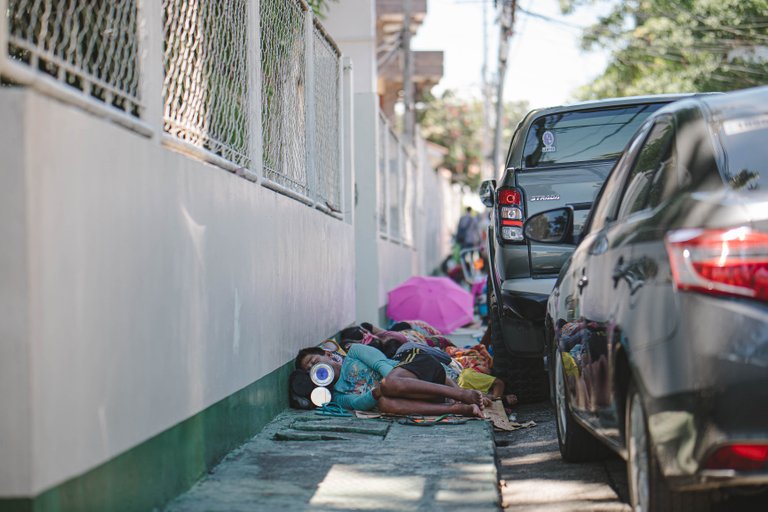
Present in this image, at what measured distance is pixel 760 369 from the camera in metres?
3.49

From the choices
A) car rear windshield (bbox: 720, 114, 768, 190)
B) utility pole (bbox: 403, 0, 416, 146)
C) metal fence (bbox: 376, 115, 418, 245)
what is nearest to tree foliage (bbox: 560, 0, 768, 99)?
utility pole (bbox: 403, 0, 416, 146)

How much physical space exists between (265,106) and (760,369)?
490 cm

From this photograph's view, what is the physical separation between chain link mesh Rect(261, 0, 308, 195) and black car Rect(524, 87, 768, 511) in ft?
11.1

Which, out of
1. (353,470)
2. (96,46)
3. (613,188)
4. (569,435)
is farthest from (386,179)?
(96,46)

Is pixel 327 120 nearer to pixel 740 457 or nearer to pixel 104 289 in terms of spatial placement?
pixel 104 289

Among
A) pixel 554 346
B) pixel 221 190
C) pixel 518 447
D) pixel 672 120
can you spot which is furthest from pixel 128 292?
pixel 518 447

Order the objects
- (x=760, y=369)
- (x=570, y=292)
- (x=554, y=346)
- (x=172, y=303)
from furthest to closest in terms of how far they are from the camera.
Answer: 1. (x=554, y=346)
2. (x=570, y=292)
3. (x=172, y=303)
4. (x=760, y=369)

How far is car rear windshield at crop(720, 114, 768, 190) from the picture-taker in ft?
12.8

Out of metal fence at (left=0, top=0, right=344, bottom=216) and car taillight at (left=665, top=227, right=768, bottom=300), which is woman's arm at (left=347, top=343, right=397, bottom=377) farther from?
car taillight at (left=665, top=227, right=768, bottom=300)

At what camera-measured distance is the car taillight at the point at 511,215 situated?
827cm

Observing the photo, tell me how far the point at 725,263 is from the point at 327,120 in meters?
7.87

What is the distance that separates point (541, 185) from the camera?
8.22 m

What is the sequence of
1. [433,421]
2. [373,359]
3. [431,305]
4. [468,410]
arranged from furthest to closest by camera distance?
[431,305], [373,359], [468,410], [433,421]

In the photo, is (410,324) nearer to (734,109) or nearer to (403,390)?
(403,390)
